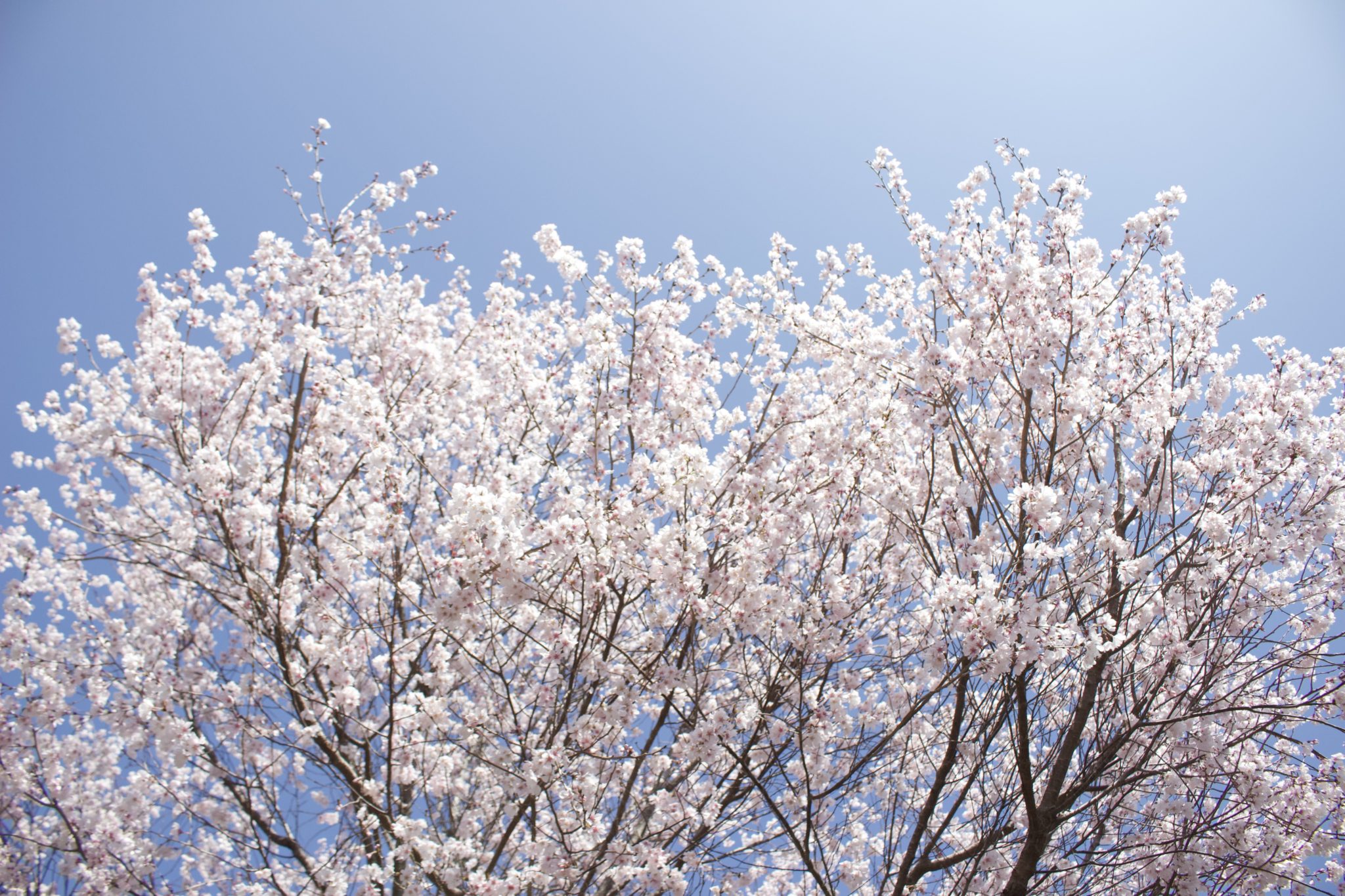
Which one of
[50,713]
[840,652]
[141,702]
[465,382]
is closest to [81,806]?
[50,713]

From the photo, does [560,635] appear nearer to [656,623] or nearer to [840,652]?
[656,623]

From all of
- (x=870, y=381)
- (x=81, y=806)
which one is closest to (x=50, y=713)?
(x=81, y=806)

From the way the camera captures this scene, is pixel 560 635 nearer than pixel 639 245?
Yes

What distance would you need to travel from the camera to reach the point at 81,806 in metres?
6.61

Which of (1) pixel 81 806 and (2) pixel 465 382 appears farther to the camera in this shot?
(2) pixel 465 382

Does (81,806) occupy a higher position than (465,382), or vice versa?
(465,382)

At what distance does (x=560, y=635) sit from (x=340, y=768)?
1.86 meters

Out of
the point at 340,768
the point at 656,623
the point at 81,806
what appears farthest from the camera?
the point at 81,806

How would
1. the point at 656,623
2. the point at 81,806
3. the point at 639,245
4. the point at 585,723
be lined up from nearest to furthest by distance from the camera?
the point at 585,723, the point at 656,623, the point at 639,245, the point at 81,806

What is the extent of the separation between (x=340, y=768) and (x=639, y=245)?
4156mm

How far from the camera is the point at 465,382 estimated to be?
725cm

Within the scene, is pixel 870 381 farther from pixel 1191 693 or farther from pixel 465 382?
pixel 465 382

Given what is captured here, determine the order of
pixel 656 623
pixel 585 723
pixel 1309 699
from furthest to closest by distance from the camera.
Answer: pixel 656 623, pixel 585 723, pixel 1309 699

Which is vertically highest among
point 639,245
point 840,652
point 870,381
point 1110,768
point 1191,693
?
point 639,245
